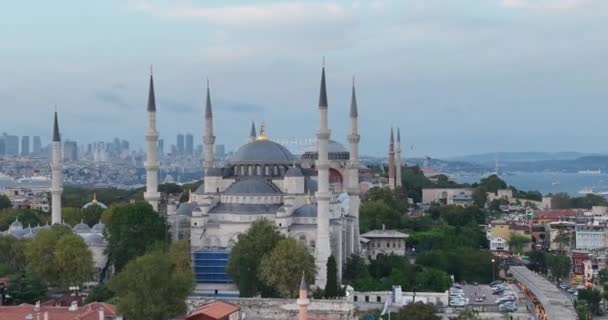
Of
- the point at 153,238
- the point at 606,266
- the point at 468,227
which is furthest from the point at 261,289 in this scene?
the point at 468,227

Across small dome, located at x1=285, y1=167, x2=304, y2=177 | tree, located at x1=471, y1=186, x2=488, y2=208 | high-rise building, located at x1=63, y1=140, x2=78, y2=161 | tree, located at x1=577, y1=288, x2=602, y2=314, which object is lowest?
tree, located at x1=577, y1=288, x2=602, y2=314

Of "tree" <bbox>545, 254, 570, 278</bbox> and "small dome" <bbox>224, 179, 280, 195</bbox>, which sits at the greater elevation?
"small dome" <bbox>224, 179, 280, 195</bbox>

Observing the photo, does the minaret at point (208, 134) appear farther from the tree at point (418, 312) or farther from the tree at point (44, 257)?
the tree at point (418, 312)

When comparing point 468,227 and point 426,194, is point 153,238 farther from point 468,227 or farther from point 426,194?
point 426,194

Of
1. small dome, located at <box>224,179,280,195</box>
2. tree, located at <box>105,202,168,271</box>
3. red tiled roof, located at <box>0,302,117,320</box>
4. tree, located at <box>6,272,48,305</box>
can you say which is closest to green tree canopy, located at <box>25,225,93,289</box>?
tree, located at <box>6,272,48,305</box>

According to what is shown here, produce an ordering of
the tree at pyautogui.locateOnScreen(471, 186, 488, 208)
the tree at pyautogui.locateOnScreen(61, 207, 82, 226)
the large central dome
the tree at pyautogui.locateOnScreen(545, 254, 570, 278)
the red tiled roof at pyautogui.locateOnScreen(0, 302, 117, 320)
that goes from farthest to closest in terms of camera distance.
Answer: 1. the tree at pyautogui.locateOnScreen(471, 186, 488, 208)
2. the tree at pyautogui.locateOnScreen(61, 207, 82, 226)
3. the tree at pyautogui.locateOnScreen(545, 254, 570, 278)
4. the large central dome
5. the red tiled roof at pyautogui.locateOnScreen(0, 302, 117, 320)

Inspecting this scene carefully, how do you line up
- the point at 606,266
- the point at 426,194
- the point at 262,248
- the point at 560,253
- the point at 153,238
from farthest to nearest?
the point at 426,194
the point at 560,253
the point at 606,266
the point at 153,238
the point at 262,248

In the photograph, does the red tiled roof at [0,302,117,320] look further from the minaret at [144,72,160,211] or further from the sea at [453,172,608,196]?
the sea at [453,172,608,196]

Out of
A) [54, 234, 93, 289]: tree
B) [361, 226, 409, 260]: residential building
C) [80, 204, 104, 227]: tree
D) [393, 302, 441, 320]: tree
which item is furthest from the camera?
[80, 204, 104, 227]: tree
